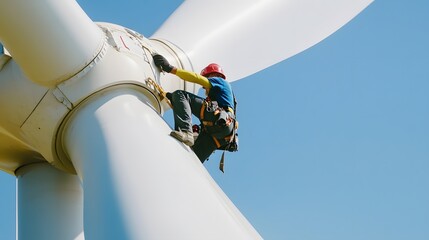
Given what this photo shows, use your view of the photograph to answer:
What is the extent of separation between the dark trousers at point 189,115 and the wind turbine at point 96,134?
214 millimetres

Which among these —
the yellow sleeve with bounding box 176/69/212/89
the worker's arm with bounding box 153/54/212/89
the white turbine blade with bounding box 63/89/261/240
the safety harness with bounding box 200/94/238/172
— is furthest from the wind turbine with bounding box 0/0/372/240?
the safety harness with bounding box 200/94/238/172

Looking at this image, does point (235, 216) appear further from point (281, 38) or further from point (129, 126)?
point (281, 38)

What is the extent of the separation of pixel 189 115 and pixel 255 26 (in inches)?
120

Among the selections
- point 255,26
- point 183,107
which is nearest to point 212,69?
point 183,107

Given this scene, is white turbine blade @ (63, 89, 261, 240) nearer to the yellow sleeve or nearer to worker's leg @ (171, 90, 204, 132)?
worker's leg @ (171, 90, 204, 132)

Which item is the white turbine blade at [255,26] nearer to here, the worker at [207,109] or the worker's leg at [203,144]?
the worker at [207,109]

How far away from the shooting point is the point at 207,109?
8.33m

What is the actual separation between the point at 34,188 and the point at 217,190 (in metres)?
2.97

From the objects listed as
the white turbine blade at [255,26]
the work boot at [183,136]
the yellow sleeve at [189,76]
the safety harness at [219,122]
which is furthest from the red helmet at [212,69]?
the work boot at [183,136]

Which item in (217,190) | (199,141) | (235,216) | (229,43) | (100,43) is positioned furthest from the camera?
(229,43)

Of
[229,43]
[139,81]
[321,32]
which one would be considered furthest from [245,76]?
[139,81]

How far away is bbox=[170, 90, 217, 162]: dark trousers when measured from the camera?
25.5ft

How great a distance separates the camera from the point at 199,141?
8641 mm

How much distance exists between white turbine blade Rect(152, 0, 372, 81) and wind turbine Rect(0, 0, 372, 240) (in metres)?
0.16
